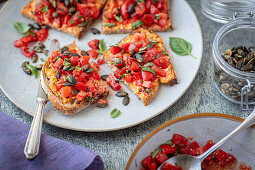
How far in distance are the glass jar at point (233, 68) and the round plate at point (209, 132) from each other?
1.70ft

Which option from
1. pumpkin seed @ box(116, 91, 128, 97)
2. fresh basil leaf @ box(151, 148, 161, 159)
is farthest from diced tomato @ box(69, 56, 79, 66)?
fresh basil leaf @ box(151, 148, 161, 159)

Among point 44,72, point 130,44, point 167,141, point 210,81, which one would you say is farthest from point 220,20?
point 44,72

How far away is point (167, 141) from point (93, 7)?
8.27ft

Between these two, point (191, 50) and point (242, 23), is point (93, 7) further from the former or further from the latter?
point (242, 23)

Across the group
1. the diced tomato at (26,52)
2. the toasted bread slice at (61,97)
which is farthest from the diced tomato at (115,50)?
the diced tomato at (26,52)

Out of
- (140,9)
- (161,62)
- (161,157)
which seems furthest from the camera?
(140,9)

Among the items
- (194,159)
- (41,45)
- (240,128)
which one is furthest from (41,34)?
(240,128)

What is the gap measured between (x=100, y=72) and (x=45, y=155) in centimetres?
149

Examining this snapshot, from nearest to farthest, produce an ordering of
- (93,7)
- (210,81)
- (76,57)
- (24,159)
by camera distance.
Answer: (24,159)
(76,57)
(210,81)
(93,7)

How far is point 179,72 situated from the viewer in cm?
474

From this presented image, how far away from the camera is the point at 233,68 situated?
4195 millimetres

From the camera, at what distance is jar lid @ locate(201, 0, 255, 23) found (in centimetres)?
497

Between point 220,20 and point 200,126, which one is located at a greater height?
point 220,20

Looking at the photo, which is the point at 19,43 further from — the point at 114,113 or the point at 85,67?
the point at 114,113
